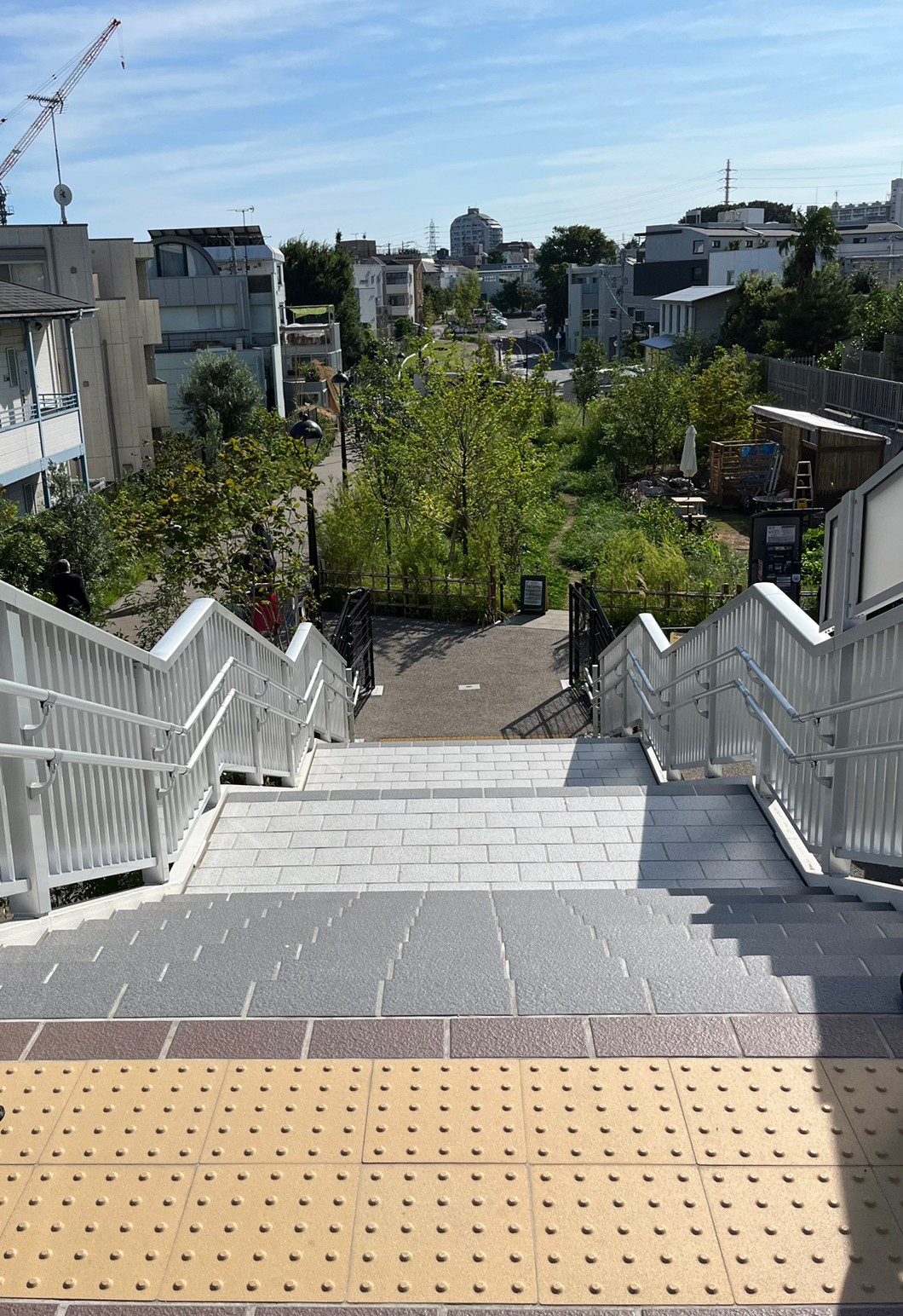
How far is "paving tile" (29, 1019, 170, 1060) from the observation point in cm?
338

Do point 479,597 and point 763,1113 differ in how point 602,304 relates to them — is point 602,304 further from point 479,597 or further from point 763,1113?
point 763,1113

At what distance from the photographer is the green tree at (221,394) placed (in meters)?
40.2

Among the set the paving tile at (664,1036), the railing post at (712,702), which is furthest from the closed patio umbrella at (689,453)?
the paving tile at (664,1036)

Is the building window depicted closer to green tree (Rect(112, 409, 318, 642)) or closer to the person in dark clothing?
the person in dark clothing

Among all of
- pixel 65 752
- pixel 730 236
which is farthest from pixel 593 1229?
pixel 730 236

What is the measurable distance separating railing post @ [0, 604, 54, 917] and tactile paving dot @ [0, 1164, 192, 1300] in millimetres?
1559

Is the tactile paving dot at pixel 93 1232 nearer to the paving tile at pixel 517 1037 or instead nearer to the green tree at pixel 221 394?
the paving tile at pixel 517 1037

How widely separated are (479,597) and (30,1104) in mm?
18032

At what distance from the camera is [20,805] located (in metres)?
4.20

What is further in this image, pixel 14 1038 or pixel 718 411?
pixel 718 411

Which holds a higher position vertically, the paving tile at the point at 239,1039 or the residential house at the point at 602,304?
the residential house at the point at 602,304

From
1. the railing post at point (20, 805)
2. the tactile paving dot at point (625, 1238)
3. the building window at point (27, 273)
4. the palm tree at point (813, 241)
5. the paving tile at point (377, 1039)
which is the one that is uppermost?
the palm tree at point (813, 241)

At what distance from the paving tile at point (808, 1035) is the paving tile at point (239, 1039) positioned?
4.37 feet

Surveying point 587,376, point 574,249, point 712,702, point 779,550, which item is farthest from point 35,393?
point 574,249
